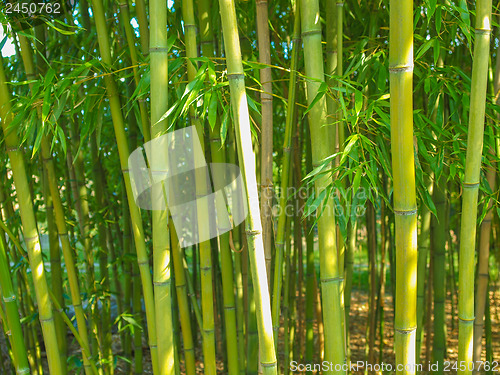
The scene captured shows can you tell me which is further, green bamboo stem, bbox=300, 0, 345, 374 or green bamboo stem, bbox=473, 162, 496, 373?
green bamboo stem, bbox=473, 162, 496, 373

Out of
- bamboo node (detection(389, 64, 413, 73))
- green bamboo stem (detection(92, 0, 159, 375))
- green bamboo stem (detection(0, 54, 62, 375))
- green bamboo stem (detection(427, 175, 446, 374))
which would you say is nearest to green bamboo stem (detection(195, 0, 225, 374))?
green bamboo stem (detection(92, 0, 159, 375))

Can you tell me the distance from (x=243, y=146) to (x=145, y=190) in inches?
27.7

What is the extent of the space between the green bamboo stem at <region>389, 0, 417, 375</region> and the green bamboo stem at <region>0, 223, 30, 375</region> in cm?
124

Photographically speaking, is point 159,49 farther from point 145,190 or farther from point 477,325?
point 477,325

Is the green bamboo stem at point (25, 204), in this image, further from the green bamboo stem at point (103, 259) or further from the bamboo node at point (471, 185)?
the bamboo node at point (471, 185)

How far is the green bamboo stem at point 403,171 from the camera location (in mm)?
1031

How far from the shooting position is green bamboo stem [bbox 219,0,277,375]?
41.2 inches

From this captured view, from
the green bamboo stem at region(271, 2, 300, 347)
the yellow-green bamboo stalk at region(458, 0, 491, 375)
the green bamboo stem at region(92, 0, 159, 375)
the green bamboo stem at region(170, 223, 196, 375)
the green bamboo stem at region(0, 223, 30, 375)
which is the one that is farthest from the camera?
the green bamboo stem at region(170, 223, 196, 375)

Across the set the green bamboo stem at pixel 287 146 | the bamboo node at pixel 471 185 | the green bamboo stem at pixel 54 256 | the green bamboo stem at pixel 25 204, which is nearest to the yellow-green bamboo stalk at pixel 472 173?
the bamboo node at pixel 471 185

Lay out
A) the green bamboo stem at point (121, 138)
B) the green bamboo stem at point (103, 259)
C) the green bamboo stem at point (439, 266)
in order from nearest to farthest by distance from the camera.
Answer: the green bamboo stem at point (121, 138) → the green bamboo stem at point (439, 266) → the green bamboo stem at point (103, 259)

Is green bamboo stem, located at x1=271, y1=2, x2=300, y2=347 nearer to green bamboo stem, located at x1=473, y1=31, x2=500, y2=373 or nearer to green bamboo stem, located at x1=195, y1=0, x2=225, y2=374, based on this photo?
green bamboo stem, located at x1=195, y1=0, x2=225, y2=374

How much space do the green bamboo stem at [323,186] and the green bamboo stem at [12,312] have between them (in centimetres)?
105

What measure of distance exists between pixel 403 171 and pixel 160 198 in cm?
63

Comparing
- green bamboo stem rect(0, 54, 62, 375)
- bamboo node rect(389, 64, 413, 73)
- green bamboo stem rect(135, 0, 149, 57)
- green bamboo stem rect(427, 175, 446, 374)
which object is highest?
green bamboo stem rect(135, 0, 149, 57)
